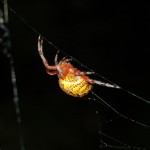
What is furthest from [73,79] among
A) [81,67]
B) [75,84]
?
[81,67]

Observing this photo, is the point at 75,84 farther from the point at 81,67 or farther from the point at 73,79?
the point at 81,67

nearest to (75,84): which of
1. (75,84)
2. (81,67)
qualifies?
(75,84)

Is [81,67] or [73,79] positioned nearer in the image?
[73,79]

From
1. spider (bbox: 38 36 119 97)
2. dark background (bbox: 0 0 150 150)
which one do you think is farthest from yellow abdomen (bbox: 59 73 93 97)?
dark background (bbox: 0 0 150 150)

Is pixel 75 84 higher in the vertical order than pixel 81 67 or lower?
higher

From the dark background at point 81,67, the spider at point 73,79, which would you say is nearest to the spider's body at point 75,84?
the spider at point 73,79
